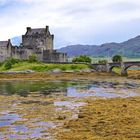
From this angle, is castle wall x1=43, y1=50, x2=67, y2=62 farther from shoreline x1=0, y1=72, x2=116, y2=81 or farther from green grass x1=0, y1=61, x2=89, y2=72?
shoreline x1=0, y1=72, x2=116, y2=81

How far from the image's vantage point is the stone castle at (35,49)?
153 metres

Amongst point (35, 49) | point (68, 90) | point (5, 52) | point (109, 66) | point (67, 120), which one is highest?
point (35, 49)

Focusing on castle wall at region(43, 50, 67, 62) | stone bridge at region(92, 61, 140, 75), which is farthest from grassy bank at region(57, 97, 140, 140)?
castle wall at region(43, 50, 67, 62)

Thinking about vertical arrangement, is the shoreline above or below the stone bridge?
below

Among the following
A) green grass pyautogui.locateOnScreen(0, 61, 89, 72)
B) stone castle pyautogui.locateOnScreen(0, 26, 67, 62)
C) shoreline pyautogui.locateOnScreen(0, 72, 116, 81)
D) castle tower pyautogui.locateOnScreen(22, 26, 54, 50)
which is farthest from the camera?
castle tower pyautogui.locateOnScreen(22, 26, 54, 50)

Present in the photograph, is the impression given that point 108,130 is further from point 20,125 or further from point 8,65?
point 8,65

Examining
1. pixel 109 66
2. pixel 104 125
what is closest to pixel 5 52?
pixel 109 66

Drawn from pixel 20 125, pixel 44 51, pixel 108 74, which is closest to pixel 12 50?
pixel 44 51

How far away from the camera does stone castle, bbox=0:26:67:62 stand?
15300 centimetres

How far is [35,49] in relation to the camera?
524 ft

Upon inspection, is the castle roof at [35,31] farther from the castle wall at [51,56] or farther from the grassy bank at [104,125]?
the grassy bank at [104,125]

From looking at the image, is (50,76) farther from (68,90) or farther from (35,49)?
(68,90)

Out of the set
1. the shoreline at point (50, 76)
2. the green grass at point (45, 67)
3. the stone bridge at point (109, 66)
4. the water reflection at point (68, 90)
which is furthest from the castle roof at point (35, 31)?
the water reflection at point (68, 90)

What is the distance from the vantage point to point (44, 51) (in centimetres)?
15962
